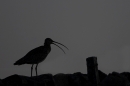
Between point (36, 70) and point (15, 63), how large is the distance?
118 cm

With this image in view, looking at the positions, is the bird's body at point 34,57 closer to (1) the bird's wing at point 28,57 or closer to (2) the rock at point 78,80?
(1) the bird's wing at point 28,57

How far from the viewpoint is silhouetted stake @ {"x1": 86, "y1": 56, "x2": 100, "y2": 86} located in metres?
9.55

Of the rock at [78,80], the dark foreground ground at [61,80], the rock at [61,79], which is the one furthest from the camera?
the rock at [78,80]

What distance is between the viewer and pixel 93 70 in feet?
31.9

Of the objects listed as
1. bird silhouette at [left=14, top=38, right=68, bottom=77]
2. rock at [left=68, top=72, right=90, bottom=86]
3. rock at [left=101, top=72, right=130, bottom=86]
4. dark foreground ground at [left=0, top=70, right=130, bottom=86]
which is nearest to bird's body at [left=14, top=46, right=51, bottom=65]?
bird silhouette at [left=14, top=38, right=68, bottom=77]

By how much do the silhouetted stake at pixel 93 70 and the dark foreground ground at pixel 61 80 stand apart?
0.15 m

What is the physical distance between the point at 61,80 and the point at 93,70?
1.15 metres

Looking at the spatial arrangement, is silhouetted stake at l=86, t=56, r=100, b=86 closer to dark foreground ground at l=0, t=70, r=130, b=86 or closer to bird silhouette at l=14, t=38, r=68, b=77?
dark foreground ground at l=0, t=70, r=130, b=86

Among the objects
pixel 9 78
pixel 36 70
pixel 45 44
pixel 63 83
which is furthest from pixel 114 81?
pixel 45 44

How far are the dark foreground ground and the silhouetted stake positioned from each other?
0.50ft

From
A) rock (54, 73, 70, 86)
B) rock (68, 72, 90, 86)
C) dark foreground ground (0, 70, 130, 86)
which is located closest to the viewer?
dark foreground ground (0, 70, 130, 86)

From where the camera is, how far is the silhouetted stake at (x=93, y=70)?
9.55 metres

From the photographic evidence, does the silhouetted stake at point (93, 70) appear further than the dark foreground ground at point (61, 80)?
Yes

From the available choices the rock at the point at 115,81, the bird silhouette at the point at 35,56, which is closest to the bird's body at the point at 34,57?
the bird silhouette at the point at 35,56
